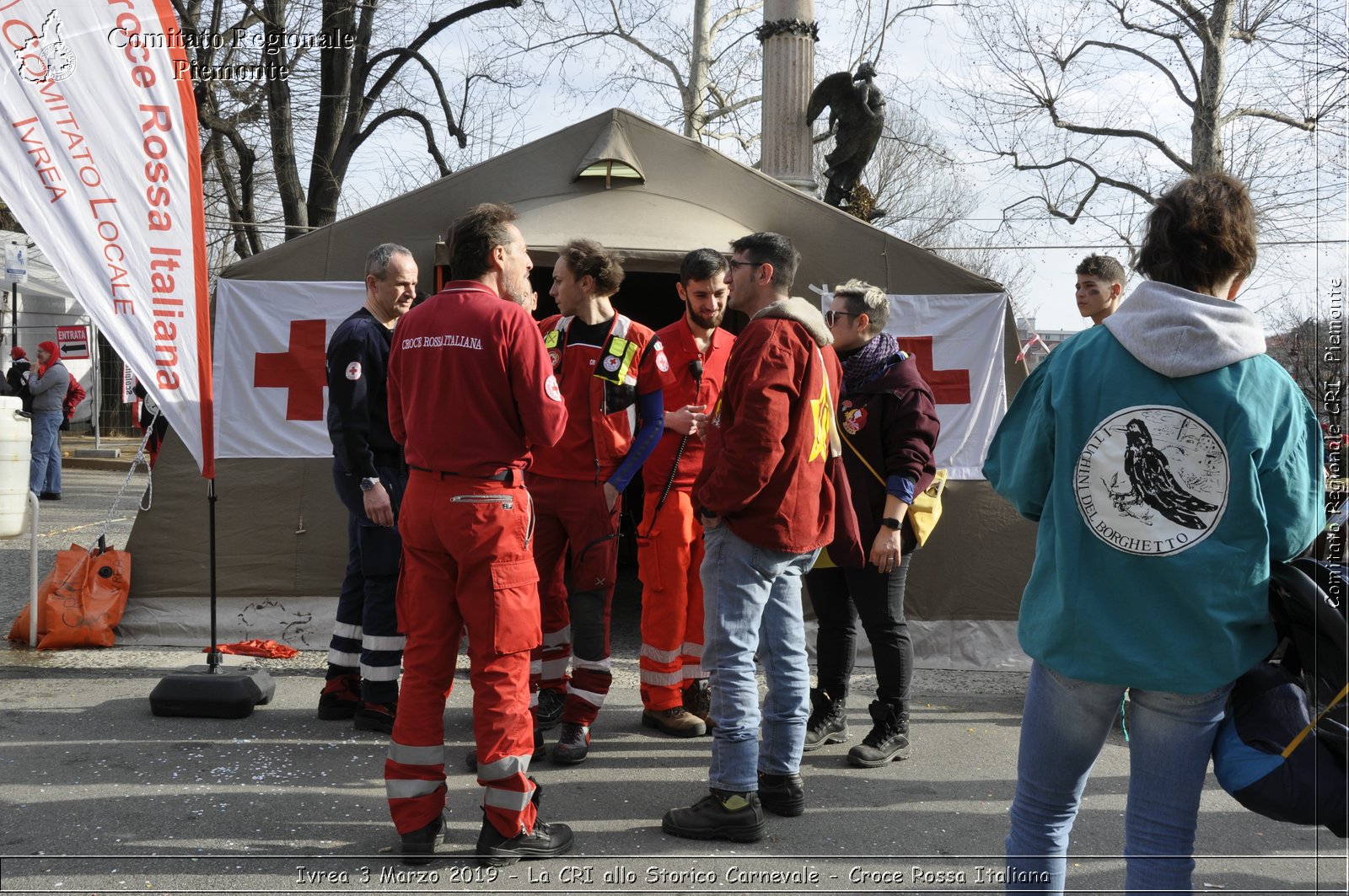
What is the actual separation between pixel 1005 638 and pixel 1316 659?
13.0 feet

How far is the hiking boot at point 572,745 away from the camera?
13.3 feet

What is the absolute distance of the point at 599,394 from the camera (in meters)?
4.16

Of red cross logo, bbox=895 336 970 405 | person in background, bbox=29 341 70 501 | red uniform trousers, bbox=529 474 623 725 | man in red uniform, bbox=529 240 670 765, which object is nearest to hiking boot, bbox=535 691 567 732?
man in red uniform, bbox=529 240 670 765

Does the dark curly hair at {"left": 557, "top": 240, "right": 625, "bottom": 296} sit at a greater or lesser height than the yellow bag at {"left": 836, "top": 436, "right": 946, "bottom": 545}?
greater

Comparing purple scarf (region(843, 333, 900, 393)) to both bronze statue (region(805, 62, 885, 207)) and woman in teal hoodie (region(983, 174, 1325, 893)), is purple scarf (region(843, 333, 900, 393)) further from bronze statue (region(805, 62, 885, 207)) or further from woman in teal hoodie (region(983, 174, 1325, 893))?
bronze statue (region(805, 62, 885, 207))

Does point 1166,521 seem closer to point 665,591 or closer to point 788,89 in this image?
point 665,591

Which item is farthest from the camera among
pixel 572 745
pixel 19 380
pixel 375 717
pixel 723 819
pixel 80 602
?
pixel 19 380

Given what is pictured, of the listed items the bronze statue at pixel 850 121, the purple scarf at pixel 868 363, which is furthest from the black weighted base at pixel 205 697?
the bronze statue at pixel 850 121

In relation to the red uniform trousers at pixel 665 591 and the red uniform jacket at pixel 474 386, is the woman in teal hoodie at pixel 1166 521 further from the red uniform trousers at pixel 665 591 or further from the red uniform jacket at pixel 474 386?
the red uniform trousers at pixel 665 591

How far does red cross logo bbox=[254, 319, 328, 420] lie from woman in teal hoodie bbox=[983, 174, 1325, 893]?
451cm

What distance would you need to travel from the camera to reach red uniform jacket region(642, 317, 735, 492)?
456cm

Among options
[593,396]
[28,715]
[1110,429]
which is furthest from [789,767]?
[28,715]

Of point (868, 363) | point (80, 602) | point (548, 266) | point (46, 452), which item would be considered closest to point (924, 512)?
point (868, 363)

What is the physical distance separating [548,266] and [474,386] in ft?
9.70
